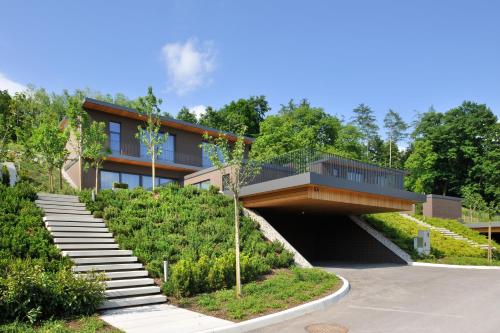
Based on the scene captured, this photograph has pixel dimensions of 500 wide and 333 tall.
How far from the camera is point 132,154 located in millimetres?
26953

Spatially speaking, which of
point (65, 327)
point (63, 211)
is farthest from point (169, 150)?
point (65, 327)

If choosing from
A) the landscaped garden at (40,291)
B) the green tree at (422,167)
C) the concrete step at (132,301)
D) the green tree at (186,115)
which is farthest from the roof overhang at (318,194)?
the green tree at (186,115)

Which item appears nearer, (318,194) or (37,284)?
(37,284)

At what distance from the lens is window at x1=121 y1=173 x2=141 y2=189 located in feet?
86.6

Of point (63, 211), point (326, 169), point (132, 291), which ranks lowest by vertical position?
point (132, 291)

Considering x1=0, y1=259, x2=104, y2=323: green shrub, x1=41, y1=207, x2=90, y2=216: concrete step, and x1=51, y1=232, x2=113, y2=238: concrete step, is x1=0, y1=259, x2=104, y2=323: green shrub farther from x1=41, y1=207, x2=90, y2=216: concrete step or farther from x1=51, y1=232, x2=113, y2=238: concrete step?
x1=41, y1=207, x2=90, y2=216: concrete step

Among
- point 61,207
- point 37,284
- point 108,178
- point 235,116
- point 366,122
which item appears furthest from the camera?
point 366,122

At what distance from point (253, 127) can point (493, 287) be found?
4270cm

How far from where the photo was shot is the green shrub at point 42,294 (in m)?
7.03

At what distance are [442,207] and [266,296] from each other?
1214 inches

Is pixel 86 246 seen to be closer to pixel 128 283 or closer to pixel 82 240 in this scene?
pixel 82 240

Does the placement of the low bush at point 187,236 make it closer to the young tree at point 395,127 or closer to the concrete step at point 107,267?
the concrete step at point 107,267

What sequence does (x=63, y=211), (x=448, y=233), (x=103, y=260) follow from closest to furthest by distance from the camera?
(x=103, y=260), (x=63, y=211), (x=448, y=233)

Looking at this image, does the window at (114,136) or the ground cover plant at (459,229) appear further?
the ground cover plant at (459,229)
